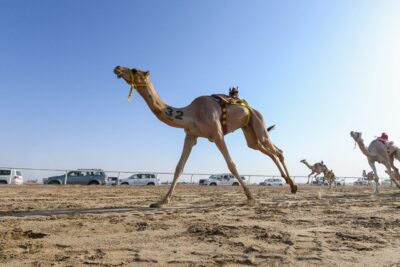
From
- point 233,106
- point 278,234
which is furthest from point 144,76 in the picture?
point 278,234

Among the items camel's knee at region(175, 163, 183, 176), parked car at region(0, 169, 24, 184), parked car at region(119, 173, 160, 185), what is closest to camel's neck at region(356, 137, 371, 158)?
camel's knee at region(175, 163, 183, 176)

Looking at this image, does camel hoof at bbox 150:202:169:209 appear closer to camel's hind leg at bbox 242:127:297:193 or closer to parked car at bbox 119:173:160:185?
camel's hind leg at bbox 242:127:297:193

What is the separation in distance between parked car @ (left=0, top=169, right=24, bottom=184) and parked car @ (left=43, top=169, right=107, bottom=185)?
285 cm

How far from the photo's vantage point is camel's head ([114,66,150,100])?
7.36 meters

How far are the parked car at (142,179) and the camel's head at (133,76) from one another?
99.0 feet

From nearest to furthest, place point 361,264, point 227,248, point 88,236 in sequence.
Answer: point 361,264 → point 227,248 → point 88,236

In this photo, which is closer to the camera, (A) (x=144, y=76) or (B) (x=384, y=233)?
(B) (x=384, y=233)

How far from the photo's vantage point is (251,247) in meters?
3.44

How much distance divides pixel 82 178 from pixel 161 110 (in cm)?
2673

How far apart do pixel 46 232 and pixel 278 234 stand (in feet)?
8.73

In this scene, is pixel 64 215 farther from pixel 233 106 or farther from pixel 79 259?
pixel 233 106

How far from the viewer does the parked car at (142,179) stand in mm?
36744

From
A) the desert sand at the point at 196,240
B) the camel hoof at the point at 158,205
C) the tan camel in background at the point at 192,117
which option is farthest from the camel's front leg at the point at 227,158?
the desert sand at the point at 196,240

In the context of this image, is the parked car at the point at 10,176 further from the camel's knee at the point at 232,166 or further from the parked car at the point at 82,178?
the camel's knee at the point at 232,166
